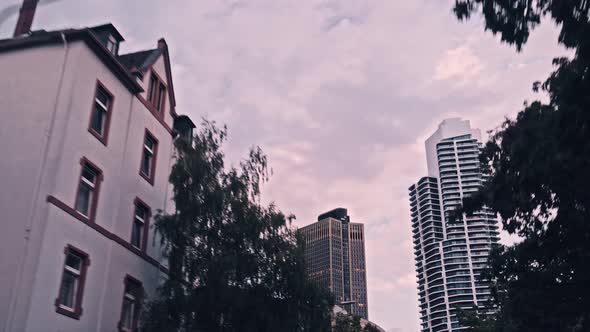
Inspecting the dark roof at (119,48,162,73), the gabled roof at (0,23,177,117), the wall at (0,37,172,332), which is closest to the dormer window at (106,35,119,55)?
the gabled roof at (0,23,177,117)

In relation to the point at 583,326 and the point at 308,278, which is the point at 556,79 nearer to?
the point at 583,326

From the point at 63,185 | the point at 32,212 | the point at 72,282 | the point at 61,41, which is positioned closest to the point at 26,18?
the point at 61,41

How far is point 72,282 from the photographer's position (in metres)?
23.0

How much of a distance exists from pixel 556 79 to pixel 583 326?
9.18 meters

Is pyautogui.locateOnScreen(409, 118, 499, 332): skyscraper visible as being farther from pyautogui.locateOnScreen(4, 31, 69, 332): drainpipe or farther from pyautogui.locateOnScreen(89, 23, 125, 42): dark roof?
pyautogui.locateOnScreen(4, 31, 69, 332): drainpipe

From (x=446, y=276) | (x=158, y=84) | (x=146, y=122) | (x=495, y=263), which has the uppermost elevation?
(x=446, y=276)

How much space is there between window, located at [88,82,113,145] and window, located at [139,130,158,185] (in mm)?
3149

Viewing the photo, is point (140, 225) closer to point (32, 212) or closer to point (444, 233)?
point (32, 212)

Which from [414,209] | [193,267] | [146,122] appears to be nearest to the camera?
[193,267]

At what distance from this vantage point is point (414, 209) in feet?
624

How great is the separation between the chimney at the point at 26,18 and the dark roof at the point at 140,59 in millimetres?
4593

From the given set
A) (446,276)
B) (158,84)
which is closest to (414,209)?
(446,276)

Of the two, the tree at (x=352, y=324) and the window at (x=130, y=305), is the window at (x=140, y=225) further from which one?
the tree at (x=352, y=324)

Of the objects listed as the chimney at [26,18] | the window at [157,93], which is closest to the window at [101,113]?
the window at [157,93]
